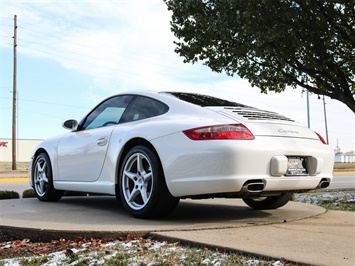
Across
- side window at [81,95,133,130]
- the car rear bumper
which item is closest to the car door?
side window at [81,95,133,130]

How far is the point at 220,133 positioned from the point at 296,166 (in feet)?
3.06

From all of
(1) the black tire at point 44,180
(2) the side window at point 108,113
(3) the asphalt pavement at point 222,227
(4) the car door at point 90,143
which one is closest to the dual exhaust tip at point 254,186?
(3) the asphalt pavement at point 222,227

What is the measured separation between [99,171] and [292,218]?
2.28 m

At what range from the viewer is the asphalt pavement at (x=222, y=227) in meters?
3.08

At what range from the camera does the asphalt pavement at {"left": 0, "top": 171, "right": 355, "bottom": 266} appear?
308 centimetres

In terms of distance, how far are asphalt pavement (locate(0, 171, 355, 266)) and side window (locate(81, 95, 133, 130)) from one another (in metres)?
1.10

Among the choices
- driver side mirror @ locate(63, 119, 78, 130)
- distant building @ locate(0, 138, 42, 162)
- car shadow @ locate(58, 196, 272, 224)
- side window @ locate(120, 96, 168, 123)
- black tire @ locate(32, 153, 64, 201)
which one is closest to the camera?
car shadow @ locate(58, 196, 272, 224)

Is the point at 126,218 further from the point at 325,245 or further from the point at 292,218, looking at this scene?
the point at 325,245

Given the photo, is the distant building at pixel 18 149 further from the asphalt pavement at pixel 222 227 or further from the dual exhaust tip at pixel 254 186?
the dual exhaust tip at pixel 254 186

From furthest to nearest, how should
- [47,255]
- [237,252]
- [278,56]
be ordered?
[278,56] → [47,255] → [237,252]

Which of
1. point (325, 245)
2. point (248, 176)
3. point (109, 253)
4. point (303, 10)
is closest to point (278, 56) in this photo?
point (303, 10)

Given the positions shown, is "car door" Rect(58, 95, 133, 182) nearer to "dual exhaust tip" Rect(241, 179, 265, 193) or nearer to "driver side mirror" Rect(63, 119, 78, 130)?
"driver side mirror" Rect(63, 119, 78, 130)

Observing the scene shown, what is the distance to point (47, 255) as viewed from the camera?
323 centimetres

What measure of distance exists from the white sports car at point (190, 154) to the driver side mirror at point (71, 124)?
461mm
